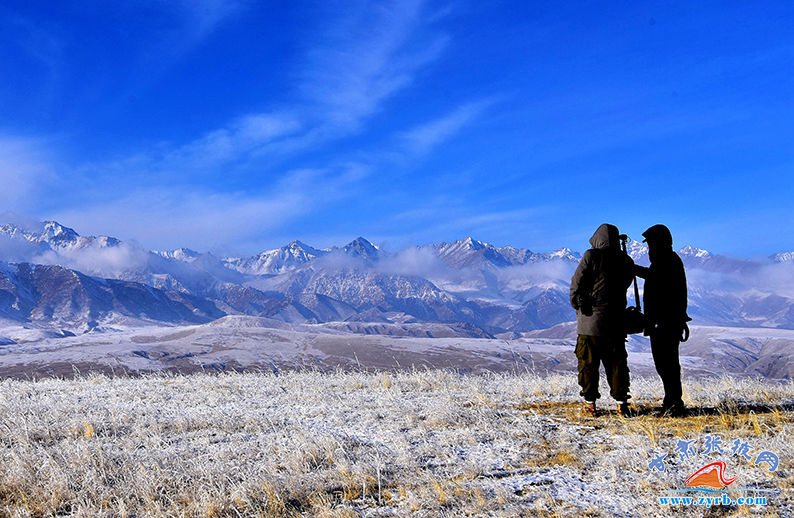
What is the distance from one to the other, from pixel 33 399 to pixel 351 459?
905 cm

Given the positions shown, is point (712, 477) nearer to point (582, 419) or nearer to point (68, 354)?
point (582, 419)

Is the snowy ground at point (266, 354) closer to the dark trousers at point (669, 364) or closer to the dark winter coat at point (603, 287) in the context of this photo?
the dark trousers at point (669, 364)

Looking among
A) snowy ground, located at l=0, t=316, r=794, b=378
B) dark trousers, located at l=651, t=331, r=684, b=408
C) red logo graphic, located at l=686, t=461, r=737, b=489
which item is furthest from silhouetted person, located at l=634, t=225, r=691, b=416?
snowy ground, located at l=0, t=316, r=794, b=378

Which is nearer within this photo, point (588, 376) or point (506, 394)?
point (588, 376)

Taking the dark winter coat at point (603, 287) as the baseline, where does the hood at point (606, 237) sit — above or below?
above

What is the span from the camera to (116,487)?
580 centimetres

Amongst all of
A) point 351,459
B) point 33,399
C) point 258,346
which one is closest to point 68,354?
point 258,346

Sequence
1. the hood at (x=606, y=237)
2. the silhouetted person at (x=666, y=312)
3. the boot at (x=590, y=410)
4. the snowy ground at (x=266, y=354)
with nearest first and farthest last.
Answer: the boot at (x=590, y=410), the silhouetted person at (x=666, y=312), the hood at (x=606, y=237), the snowy ground at (x=266, y=354)

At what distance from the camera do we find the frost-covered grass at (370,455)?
519 centimetres

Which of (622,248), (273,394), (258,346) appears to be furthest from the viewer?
(258,346)

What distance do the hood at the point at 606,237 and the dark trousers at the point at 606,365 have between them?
1.52 m

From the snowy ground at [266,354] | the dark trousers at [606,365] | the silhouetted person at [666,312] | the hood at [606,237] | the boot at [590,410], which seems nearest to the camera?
the boot at [590,410]

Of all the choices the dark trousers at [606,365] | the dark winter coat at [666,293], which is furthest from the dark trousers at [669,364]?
the dark trousers at [606,365]

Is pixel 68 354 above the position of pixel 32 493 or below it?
below
